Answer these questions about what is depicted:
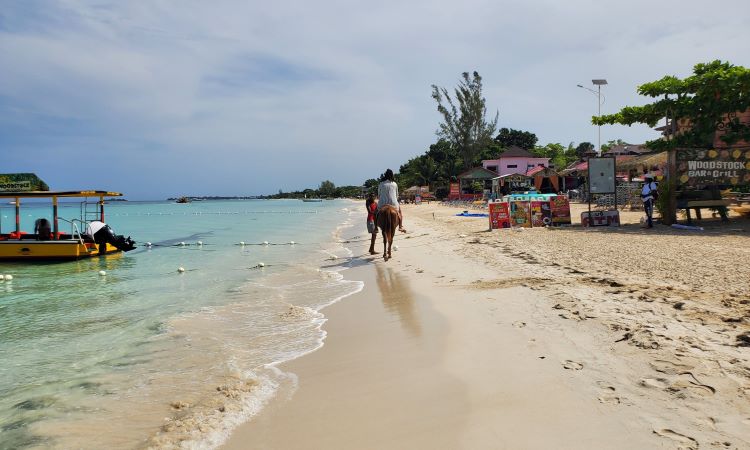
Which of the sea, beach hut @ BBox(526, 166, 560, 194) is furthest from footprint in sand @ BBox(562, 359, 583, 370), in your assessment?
beach hut @ BBox(526, 166, 560, 194)

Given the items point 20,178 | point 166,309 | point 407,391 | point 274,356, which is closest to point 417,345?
point 407,391

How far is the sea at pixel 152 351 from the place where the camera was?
9.71 feet

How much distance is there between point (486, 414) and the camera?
2656mm

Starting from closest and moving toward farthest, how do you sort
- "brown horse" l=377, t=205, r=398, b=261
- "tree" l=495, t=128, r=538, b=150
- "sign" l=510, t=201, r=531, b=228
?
"brown horse" l=377, t=205, r=398, b=261 → "sign" l=510, t=201, r=531, b=228 → "tree" l=495, t=128, r=538, b=150

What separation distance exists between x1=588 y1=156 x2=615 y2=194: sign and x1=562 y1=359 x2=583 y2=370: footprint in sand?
11301mm

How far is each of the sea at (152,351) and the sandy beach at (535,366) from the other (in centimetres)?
37

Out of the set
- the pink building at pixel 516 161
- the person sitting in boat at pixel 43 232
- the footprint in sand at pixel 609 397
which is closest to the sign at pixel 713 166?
the footprint in sand at pixel 609 397

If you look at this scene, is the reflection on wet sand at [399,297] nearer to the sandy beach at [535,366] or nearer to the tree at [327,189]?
the sandy beach at [535,366]

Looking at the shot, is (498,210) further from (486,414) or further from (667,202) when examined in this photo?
(486,414)

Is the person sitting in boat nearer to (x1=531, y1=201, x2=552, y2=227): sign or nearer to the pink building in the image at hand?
(x1=531, y1=201, x2=552, y2=227): sign

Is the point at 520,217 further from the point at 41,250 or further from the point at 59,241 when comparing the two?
the point at 41,250

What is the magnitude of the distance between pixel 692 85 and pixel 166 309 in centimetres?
1460

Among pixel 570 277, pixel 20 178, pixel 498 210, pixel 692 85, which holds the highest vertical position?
pixel 692 85

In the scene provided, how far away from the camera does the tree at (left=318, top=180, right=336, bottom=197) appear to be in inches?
6639
